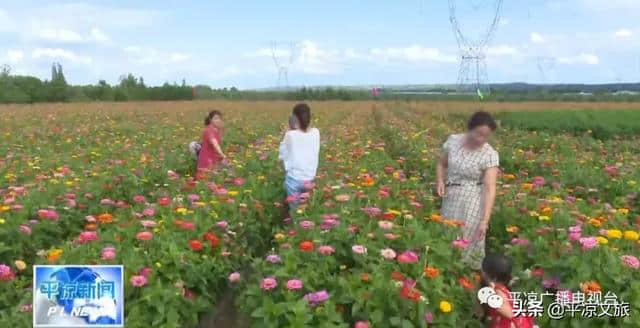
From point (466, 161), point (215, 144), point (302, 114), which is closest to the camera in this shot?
point (466, 161)

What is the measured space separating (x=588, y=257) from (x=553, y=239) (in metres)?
0.66

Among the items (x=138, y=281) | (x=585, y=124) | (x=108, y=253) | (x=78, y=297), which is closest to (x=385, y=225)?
(x=138, y=281)

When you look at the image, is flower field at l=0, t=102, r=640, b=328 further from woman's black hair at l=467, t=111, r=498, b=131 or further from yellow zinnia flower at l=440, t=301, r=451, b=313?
woman's black hair at l=467, t=111, r=498, b=131

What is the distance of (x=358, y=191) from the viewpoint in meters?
4.86

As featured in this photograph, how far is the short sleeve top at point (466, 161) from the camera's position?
4129 millimetres

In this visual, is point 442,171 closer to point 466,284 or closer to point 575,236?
point 575,236

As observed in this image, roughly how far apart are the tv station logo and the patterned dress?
7.92 feet

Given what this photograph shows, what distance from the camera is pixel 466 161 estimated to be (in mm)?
4195

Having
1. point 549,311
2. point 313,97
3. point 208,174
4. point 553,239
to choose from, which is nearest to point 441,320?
point 549,311

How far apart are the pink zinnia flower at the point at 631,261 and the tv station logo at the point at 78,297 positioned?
2.42 m

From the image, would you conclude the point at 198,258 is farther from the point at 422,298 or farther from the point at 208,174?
the point at 208,174

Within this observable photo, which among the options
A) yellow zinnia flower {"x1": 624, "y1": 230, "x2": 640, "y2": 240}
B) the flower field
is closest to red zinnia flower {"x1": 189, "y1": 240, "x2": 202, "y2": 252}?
the flower field

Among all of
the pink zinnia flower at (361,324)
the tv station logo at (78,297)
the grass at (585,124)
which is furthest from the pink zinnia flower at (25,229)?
the grass at (585,124)

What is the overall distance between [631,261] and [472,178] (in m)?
1.35
